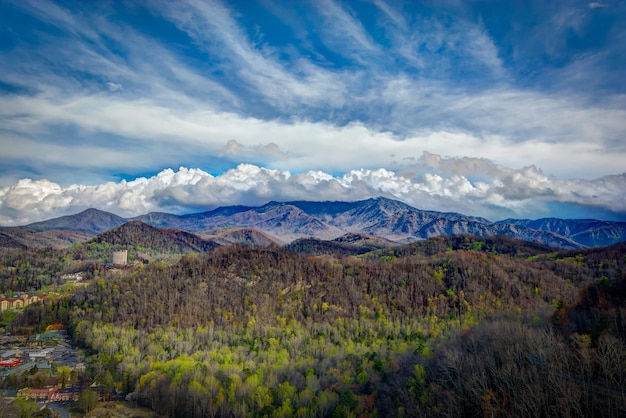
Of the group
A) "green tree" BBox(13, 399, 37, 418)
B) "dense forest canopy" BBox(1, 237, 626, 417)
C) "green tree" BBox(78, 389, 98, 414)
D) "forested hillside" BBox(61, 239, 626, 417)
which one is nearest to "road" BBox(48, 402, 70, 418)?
"green tree" BBox(78, 389, 98, 414)

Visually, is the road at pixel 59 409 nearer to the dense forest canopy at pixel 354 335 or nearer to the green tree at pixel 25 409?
the green tree at pixel 25 409

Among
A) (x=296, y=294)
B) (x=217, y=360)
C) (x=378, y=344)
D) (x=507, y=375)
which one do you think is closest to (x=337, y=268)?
(x=296, y=294)

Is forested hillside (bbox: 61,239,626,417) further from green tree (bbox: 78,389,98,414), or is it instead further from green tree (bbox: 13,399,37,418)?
green tree (bbox: 13,399,37,418)

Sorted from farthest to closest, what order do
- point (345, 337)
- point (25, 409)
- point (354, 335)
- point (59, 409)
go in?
point (354, 335) → point (345, 337) → point (59, 409) → point (25, 409)

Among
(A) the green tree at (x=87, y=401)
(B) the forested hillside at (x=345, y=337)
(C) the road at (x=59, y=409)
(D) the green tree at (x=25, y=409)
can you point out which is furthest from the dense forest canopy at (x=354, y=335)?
(D) the green tree at (x=25, y=409)

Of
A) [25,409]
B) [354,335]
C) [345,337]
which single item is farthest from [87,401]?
[354,335]

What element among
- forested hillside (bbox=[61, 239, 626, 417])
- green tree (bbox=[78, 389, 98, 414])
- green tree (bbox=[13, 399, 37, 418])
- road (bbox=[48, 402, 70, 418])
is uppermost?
forested hillside (bbox=[61, 239, 626, 417])

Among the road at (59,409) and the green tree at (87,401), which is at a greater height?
the green tree at (87,401)

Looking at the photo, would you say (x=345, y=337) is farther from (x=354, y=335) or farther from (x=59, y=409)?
(x=59, y=409)

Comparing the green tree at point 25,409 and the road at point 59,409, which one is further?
the road at point 59,409
